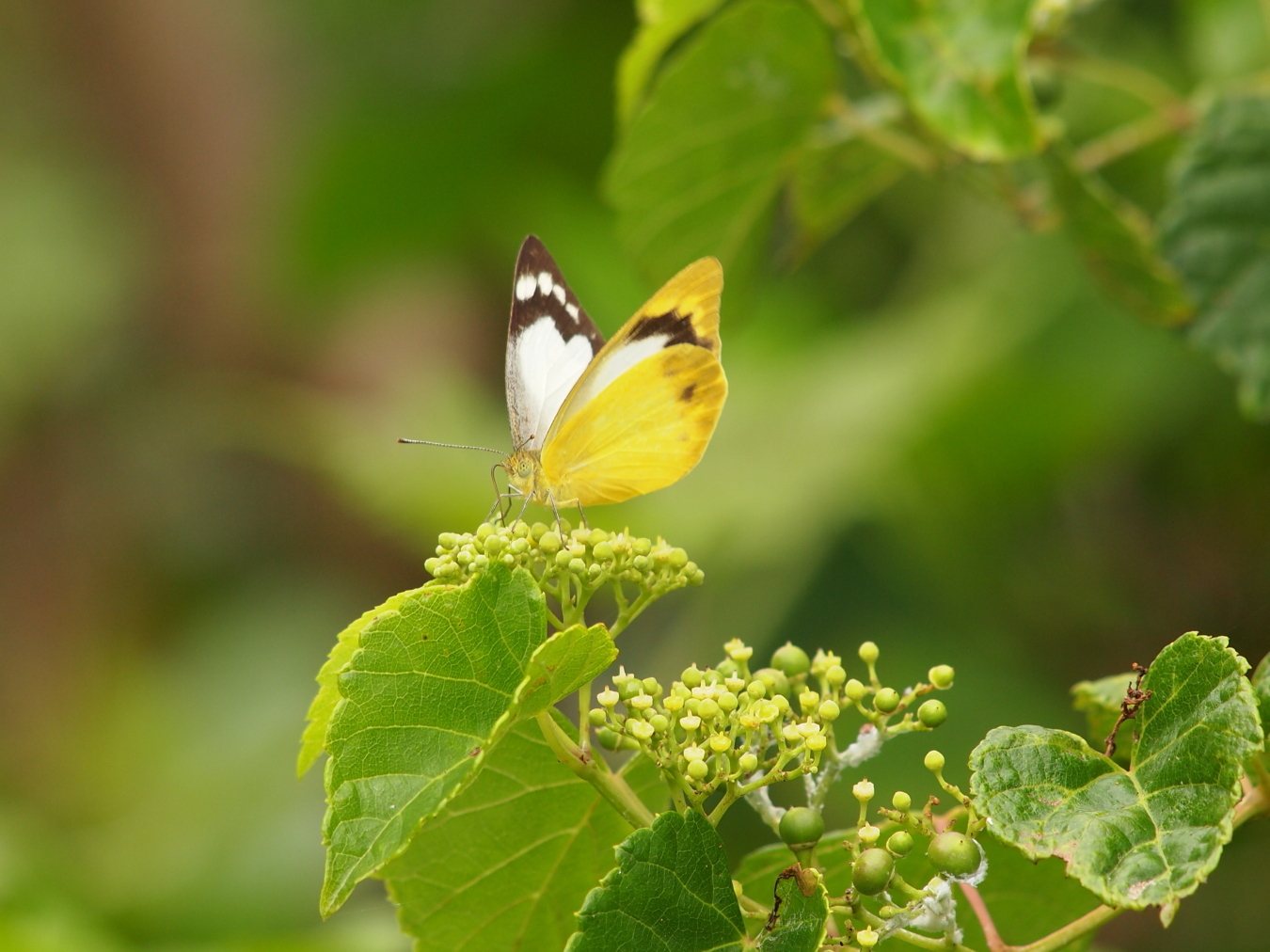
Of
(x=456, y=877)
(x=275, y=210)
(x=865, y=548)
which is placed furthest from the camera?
(x=275, y=210)

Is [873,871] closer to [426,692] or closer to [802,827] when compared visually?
[802,827]

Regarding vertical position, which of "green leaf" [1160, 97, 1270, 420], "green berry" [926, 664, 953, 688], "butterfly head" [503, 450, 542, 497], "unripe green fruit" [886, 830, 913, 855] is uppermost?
"butterfly head" [503, 450, 542, 497]

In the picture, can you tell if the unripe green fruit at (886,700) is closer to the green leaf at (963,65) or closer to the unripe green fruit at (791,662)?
the unripe green fruit at (791,662)

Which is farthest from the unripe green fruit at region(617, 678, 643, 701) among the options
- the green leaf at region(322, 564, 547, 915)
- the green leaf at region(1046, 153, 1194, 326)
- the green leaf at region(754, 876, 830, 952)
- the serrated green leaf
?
the green leaf at region(1046, 153, 1194, 326)

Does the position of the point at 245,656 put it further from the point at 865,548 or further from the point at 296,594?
the point at 865,548

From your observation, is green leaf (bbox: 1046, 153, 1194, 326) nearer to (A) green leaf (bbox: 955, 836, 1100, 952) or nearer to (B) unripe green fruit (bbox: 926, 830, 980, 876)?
(A) green leaf (bbox: 955, 836, 1100, 952)

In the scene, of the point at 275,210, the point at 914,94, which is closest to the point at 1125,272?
the point at 914,94
